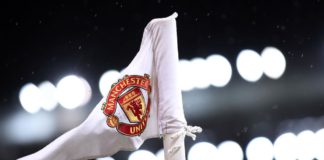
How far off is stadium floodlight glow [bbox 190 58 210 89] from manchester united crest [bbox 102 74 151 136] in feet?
10.9

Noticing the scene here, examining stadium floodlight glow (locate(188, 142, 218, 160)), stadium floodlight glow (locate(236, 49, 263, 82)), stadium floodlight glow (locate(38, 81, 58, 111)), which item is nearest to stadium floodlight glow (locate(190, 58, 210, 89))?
stadium floodlight glow (locate(236, 49, 263, 82))

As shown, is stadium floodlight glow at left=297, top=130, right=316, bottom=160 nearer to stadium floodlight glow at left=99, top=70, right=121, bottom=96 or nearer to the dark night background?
the dark night background

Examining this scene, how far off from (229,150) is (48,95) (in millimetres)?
1492

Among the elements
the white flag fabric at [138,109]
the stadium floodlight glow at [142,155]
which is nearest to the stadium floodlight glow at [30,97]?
the stadium floodlight glow at [142,155]

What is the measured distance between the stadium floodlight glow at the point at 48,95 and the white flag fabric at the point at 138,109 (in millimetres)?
2964

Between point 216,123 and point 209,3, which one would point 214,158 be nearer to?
point 216,123

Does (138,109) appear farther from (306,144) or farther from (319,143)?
(319,143)

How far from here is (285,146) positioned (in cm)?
507

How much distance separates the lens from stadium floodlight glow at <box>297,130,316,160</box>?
16.8 feet

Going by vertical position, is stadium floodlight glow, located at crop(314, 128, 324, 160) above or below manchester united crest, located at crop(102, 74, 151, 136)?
below

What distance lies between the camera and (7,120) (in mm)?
4270

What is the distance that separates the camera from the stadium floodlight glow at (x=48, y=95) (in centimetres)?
430

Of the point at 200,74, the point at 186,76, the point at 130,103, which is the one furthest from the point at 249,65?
the point at 130,103

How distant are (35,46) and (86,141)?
2.95 meters
